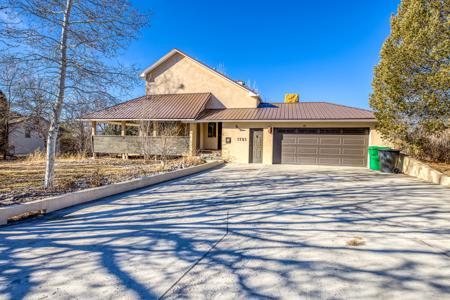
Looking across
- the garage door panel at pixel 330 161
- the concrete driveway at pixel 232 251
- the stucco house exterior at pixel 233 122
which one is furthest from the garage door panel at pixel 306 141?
the concrete driveway at pixel 232 251

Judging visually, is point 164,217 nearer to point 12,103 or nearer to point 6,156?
point 12,103

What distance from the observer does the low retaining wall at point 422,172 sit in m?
8.34

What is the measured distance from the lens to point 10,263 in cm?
286

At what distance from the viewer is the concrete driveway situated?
2361 mm

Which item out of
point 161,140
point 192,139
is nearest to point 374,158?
point 192,139

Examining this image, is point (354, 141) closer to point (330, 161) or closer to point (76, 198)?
point (330, 161)

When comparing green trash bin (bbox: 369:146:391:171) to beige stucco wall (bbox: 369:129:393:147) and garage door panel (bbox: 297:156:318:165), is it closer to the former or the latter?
beige stucco wall (bbox: 369:129:393:147)

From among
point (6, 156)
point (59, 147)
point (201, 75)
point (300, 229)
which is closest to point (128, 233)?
point (300, 229)

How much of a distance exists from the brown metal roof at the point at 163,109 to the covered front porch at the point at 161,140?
19.2 inches

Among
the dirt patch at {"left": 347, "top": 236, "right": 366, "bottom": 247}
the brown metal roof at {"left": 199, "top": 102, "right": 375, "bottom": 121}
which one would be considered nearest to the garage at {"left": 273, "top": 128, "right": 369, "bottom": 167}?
the brown metal roof at {"left": 199, "top": 102, "right": 375, "bottom": 121}

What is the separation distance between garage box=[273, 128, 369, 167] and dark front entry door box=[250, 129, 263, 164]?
0.95 m

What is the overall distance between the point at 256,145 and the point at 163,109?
6.97m

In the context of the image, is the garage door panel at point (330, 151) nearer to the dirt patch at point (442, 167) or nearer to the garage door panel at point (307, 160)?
the garage door panel at point (307, 160)

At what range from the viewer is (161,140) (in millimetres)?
13945
